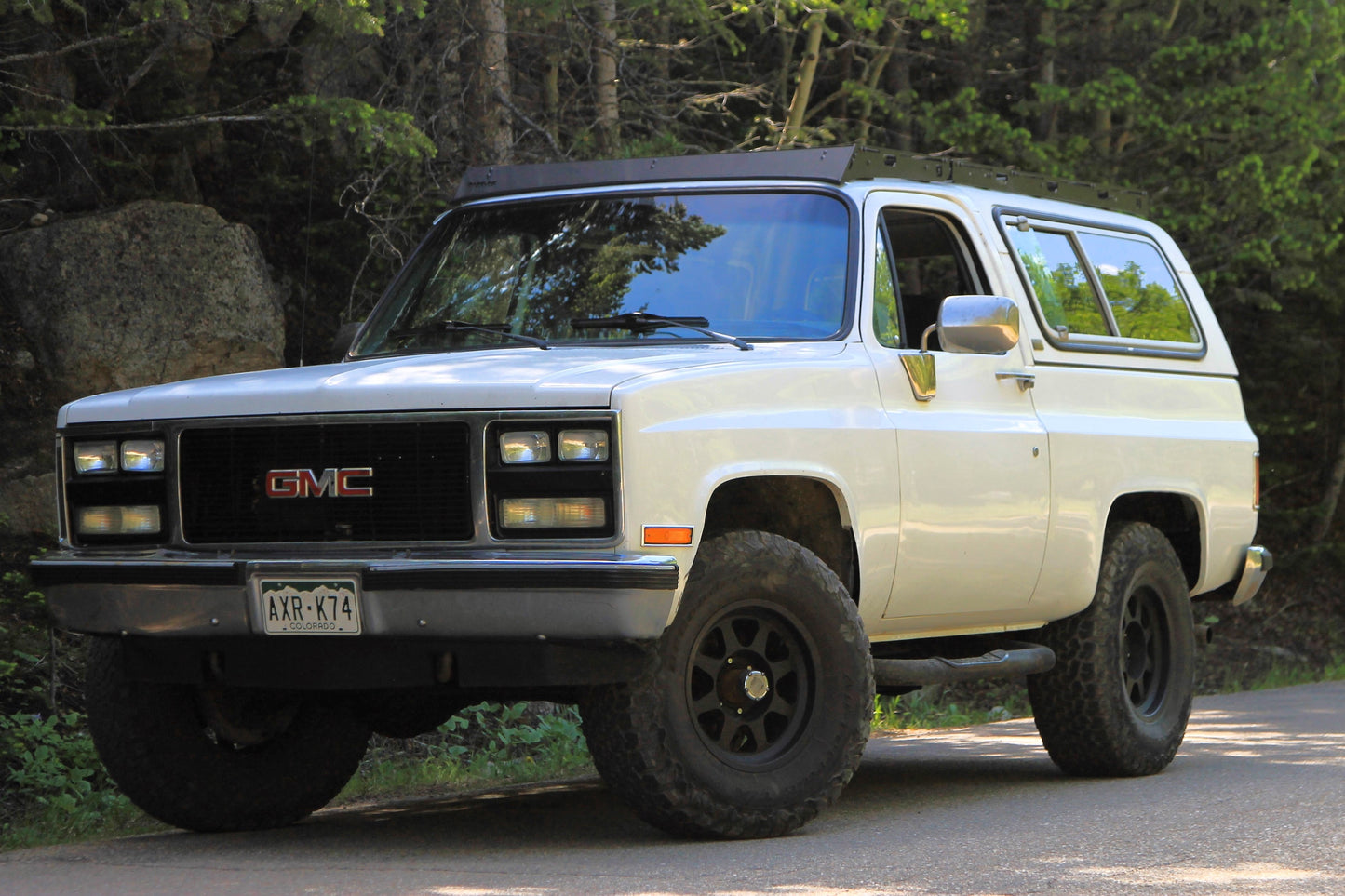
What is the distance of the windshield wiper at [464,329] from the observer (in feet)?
20.7

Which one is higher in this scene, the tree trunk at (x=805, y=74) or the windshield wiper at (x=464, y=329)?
the tree trunk at (x=805, y=74)

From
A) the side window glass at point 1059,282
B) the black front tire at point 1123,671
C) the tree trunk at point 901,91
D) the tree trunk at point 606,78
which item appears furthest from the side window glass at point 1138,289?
the tree trunk at point 901,91

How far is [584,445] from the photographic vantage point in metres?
5.18

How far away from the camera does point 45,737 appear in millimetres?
8711

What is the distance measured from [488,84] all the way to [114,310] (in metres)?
2.74

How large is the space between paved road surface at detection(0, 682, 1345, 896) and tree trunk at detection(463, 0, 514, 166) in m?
5.49

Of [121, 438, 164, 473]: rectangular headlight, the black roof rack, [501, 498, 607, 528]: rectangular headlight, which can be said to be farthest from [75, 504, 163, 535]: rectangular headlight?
the black roof rack

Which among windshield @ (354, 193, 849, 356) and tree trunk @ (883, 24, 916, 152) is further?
tree trunk @ (883, 24, 916, 152)

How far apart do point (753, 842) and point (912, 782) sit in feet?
6.96

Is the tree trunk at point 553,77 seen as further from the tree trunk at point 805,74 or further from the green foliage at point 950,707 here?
the green foliage at point 950,707

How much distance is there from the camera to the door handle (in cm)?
696

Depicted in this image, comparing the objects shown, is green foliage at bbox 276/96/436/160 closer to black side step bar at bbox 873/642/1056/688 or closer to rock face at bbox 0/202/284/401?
rock face at bbox 0/202/284/401

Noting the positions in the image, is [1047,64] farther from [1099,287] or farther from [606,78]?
[1099,287]

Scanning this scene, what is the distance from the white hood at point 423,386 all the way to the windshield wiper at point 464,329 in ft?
0.55
